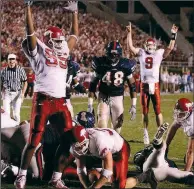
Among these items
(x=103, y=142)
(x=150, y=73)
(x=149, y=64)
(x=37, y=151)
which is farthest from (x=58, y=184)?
(x=149, y=64)

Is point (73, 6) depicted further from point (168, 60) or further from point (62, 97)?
point (168, 60)

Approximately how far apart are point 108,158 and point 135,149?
2929mm

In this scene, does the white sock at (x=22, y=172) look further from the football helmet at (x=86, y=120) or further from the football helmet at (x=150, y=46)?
the football helmet at (x=150, y=46)

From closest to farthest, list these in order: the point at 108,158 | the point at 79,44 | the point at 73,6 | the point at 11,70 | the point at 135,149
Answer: the point at 108,158 → the point at 73,6 → the point at 135,149 → the point at 11,70 → the point at 79,44

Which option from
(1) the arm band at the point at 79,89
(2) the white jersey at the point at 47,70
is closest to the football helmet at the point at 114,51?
(1) the arm band at the point at 79,89

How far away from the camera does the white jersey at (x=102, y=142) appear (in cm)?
501

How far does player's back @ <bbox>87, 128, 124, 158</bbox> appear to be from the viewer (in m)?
5.01

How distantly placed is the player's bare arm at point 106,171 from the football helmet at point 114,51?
231 cm

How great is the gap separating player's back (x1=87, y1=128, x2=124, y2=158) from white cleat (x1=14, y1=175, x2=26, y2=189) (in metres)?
0.73

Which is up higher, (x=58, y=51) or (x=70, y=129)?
(x=58, y=51)

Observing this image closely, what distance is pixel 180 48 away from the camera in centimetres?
2908

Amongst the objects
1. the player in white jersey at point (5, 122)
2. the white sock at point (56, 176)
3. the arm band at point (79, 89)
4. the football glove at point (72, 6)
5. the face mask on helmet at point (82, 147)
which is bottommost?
the white sock at point (56, 176)

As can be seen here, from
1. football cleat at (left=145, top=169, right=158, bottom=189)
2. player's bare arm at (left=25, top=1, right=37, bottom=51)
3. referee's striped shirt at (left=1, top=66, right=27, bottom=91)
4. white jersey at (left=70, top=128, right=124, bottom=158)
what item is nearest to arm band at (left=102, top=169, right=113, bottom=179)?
white jersey at (left=70, top=128, right=124, bottom=158)

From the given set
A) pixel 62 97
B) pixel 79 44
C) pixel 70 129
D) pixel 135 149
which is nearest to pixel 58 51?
pixel 62 97
